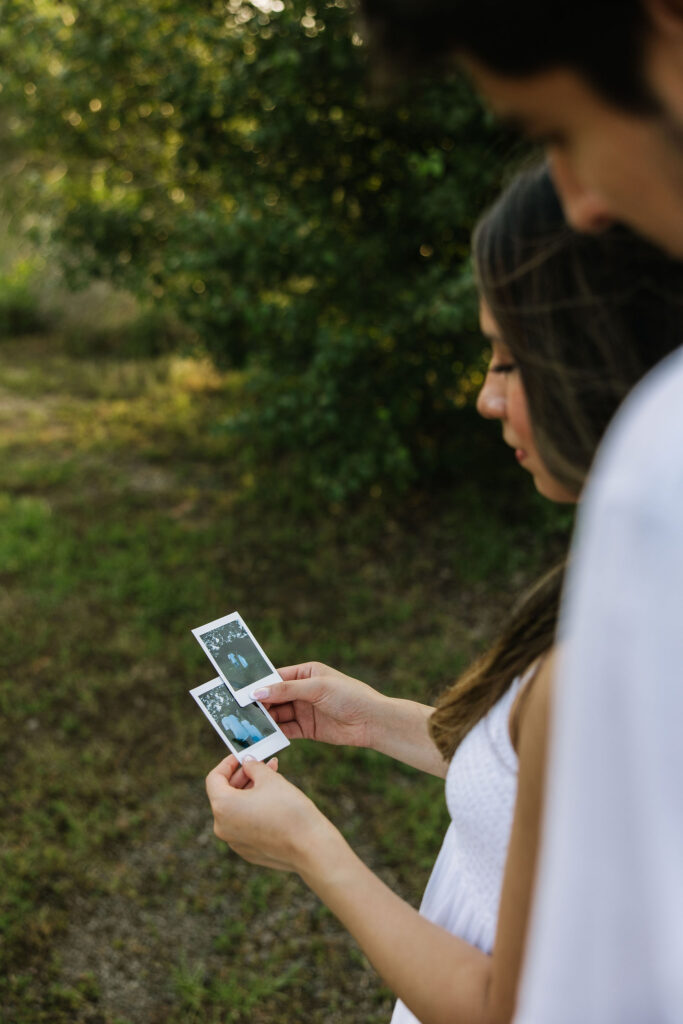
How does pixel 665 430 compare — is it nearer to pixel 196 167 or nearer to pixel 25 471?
pixel 196 167

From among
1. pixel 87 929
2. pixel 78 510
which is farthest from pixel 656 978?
pixel 78 510

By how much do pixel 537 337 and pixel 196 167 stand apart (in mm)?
4644

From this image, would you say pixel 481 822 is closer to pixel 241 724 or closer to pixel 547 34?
pixel 241 724

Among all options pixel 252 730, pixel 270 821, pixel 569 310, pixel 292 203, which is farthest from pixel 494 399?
pixel 292 203

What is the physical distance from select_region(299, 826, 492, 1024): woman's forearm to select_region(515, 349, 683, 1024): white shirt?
506 mm

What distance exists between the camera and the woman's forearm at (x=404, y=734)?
1.56 m

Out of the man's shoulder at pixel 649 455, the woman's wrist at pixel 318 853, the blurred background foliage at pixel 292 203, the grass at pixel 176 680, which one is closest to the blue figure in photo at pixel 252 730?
the woman's wrist at pixel 318 853

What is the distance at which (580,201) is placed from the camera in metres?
0.70

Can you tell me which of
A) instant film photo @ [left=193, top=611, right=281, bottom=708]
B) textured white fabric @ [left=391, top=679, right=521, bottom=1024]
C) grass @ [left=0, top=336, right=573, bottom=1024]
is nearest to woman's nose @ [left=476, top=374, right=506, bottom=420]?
textured white fabric @ [left=391, top=679, right=521, bottom=1024]

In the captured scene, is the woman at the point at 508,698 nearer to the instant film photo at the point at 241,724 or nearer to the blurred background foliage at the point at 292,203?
the instant film photo at the point at 241,724

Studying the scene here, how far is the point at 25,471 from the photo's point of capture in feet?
20.1

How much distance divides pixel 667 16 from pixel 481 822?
0.88m

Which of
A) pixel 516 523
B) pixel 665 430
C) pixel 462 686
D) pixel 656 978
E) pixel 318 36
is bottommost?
pixel 516 523

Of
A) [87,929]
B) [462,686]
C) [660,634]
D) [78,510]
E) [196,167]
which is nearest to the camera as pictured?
[660,634]
